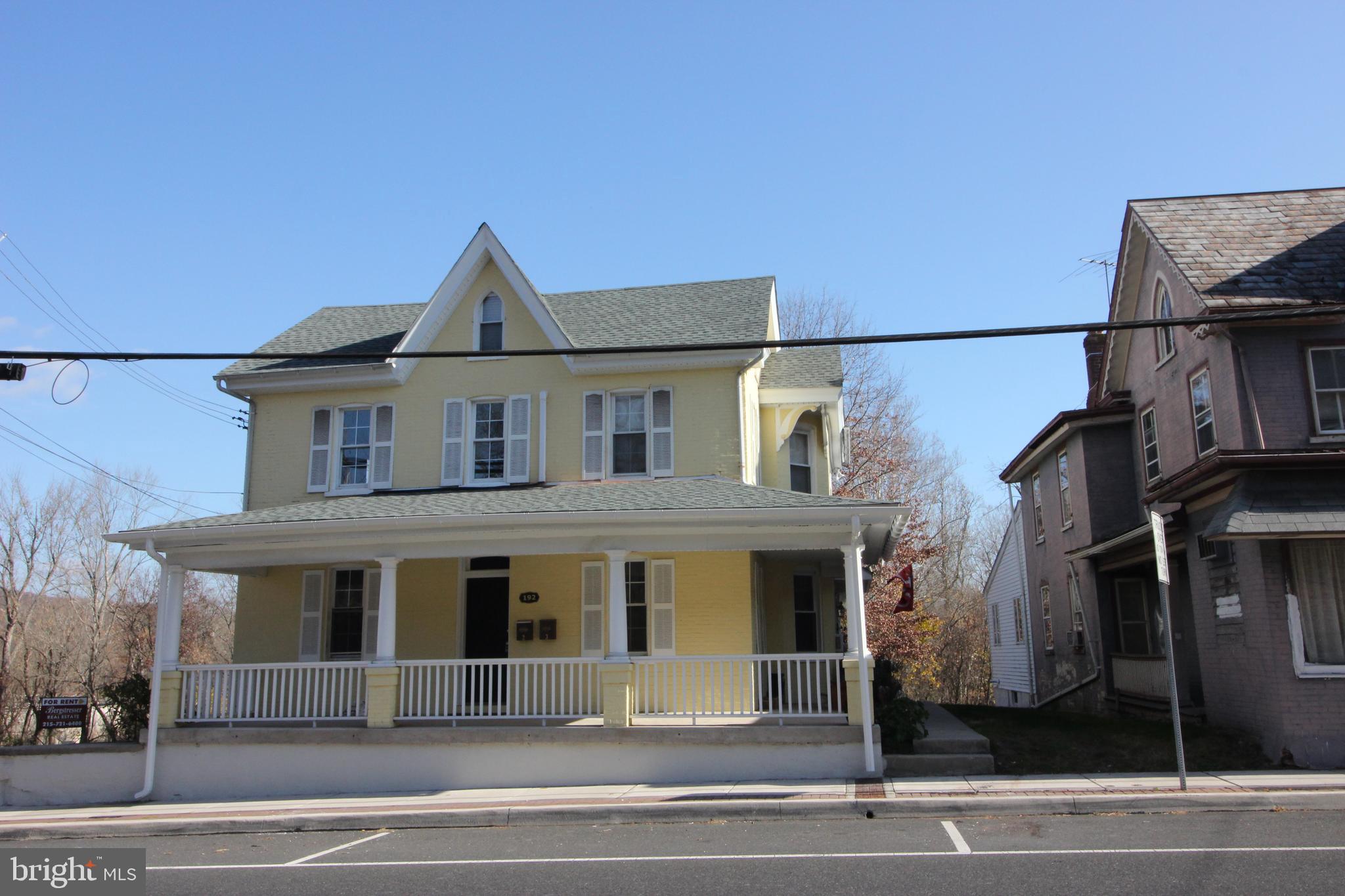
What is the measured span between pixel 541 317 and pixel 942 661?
2955cm

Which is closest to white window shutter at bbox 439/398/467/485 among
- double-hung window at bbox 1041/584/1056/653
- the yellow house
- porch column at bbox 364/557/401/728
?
the yellow house

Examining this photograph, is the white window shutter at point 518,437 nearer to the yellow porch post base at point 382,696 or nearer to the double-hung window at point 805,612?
the yellow porch post base at point 382,696

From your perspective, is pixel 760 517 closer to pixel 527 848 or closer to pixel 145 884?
pixel 527 848

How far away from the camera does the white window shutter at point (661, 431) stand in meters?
17.4

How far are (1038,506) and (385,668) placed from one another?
17.6 meters

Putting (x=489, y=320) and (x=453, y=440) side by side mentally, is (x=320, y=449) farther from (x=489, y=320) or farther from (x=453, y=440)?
(x=489, y=320)

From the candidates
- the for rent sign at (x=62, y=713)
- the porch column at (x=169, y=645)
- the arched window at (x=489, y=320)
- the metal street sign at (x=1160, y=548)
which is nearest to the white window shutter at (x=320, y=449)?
the arched window at (x=489, y=320)

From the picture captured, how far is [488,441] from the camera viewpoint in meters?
18.1

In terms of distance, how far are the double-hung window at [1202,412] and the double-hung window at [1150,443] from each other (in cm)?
203

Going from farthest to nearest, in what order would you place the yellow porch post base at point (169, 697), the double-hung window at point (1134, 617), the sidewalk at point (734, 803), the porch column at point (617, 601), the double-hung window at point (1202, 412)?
the double-hung window at point (1134, 617) < the double-hung window at point (1202, 412) < the yellow porch post base at point (169, 697) < the porch column at point (617, 601) < the sidewalk at point (734, 803)

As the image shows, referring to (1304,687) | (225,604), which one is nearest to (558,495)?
(1304,687)

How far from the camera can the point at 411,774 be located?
1374cm

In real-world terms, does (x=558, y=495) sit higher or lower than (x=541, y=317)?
lower

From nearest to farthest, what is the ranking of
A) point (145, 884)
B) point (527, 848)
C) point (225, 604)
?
point (145, 884) → point (527, 848) → point (225, 604)
